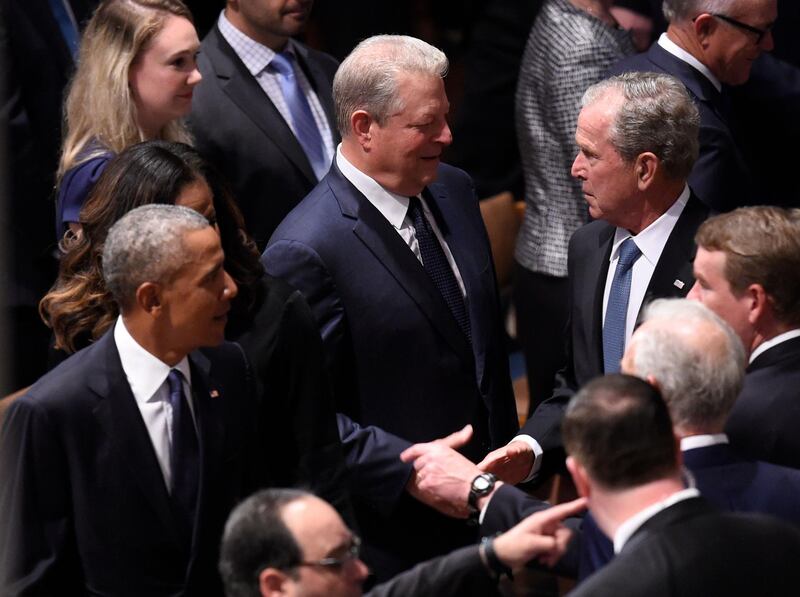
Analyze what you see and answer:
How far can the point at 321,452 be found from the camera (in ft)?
11.2

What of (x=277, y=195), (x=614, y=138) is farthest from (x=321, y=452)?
(x=277, y=195)

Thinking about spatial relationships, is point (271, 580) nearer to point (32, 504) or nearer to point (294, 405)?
point (32, 504)

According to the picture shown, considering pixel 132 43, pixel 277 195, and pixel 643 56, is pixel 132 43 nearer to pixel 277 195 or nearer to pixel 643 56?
pixel 277 195

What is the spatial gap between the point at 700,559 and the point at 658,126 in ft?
5.36

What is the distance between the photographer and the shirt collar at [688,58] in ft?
15.9

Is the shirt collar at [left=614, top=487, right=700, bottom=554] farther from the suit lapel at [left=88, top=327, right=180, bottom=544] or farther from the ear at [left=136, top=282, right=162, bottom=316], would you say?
the ear at [left=136, top=282, right=162, bottom=316]

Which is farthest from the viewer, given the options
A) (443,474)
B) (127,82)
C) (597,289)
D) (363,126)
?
(127,82)

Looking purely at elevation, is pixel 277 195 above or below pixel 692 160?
below

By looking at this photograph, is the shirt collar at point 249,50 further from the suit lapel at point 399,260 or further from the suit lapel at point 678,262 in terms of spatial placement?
the suit lapel at point 678,262

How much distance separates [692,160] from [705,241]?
530mm

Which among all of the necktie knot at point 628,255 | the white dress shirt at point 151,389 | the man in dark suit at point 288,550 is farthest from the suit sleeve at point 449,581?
the necktie knot at point 628,255

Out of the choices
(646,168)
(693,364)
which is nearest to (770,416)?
(693,364)

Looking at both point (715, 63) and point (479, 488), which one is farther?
point (715, 63)

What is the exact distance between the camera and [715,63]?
4.87 m
